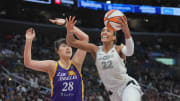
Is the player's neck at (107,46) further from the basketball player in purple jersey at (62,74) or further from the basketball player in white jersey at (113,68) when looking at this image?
the basketball player in purple jersey at (62,74)

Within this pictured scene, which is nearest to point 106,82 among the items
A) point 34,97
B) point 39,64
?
point 39,64

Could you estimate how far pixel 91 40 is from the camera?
46.2 ft

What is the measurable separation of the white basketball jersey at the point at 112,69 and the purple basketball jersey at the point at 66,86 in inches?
20.2

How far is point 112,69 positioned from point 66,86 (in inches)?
33.3

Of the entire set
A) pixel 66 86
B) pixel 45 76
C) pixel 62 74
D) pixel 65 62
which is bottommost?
pixel 45 76

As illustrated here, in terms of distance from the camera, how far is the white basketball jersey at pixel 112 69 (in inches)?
171

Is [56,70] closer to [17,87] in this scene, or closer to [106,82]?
[106,82]

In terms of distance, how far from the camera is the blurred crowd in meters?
10.5

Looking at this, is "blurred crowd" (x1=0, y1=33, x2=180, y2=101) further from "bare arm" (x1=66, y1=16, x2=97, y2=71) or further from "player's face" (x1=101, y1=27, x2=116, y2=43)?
"player's face" (x1=101, y1=27, x2=116, y2=43)

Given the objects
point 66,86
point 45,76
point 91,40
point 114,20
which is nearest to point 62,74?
point 66,86

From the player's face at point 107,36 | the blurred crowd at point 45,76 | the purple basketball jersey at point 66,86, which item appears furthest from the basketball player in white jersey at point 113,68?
the blurred crowd at point 45,76

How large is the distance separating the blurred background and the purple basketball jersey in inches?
188

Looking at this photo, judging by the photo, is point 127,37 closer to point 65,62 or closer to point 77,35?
point 77,35

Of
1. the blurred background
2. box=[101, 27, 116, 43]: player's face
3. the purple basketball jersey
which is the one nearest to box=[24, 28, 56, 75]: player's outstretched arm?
the purple basketball jersey
